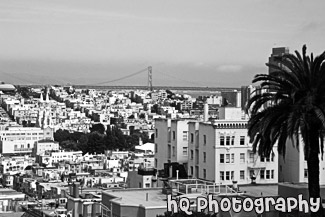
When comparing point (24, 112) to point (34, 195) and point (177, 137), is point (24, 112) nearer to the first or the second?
point (34, 195)

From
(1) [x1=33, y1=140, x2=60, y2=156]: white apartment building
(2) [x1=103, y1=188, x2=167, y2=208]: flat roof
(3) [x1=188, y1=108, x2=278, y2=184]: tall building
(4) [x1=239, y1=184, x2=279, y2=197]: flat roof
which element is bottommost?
(2) [x1=103, y1=188, x2=167, y2=208]: flat roof

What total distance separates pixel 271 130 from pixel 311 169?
814mm

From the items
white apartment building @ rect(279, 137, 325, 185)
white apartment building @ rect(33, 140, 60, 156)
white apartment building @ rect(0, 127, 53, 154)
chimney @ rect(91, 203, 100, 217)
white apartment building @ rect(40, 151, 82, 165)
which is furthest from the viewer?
white apartment building @ rect(0, 127, 53, 154)

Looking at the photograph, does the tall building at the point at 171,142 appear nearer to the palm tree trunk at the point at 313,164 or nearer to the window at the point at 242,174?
the window at the point at 242,174

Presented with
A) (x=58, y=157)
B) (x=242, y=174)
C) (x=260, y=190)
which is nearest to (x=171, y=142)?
(x=242, y=174)

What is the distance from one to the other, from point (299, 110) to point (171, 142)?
12.0 metres

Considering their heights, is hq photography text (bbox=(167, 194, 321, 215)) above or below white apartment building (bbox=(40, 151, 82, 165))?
below

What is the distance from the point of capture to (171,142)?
2425 centimetres

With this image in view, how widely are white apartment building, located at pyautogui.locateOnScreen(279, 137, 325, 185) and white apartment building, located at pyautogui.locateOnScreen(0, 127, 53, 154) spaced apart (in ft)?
389

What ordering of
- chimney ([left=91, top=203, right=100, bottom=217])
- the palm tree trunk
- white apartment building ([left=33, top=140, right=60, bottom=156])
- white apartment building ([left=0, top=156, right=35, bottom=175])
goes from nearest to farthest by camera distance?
1. the palm tree trunk
2. chimney ([left=91, top=203, right=100, bottom=217])
3. white apartment building ([left=0, top=156, right=35, bottom=175])
4. white apartment building ([left=33, top=140, right=60, bottom=156])

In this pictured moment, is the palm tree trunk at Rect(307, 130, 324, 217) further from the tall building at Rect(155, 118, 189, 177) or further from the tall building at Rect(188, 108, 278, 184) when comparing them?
the tall building at Rect(155, 118, 189, 177)

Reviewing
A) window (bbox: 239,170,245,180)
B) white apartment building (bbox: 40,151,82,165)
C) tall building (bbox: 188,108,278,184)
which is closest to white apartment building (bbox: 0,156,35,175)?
white apartment building (bbox: 40,151,82,165)

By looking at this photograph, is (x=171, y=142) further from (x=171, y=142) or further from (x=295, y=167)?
(x=295, y=167)

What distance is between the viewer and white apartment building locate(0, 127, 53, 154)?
140m
